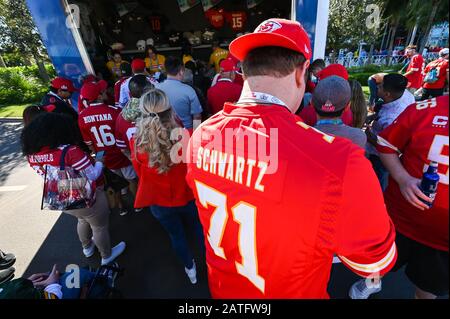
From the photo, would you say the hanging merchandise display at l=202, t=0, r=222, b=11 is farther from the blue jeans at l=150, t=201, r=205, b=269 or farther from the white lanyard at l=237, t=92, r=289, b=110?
the white lanyard at l=237, t=92, r=289, b=110

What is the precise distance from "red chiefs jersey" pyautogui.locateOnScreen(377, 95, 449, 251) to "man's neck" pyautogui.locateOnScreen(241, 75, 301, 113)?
66 centimetres

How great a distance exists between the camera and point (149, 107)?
6.46 feet

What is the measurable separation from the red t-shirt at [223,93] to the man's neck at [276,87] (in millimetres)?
2749

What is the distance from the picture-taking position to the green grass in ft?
32.7

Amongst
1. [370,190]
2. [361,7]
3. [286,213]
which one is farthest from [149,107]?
[361,7]

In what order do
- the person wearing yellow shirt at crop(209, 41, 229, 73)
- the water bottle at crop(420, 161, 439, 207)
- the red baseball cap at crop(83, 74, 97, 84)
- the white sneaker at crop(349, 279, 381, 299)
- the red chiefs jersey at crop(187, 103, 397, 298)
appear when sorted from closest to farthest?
the red chiefs jersey at crop(187, 103, 397, 298)
the water bottle at crop(420, 161, 439, 207)
the white sneaker at crop(349, 279, 381, 299)
the red baseball cap at crop(83, 74, 97, 84)
the person wearing yellow shirt at crop(209, 41, 229, 73)

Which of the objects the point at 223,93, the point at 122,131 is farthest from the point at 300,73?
the point at 223,93

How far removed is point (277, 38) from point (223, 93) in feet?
9.37

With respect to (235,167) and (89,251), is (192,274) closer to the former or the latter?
(89,251)

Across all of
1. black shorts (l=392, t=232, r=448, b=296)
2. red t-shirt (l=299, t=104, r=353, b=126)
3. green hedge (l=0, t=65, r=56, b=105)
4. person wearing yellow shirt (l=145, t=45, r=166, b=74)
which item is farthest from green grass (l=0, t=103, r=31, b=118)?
black shorts (l=392, t=232, r=448, b=296)

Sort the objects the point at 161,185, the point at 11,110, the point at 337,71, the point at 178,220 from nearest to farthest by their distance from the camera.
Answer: the point at 161,185 → the point at 178,220 → the point at 337,71 → the point at 11,110

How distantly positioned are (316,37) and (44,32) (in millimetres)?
5050

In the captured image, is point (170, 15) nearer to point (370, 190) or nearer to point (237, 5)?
point (237, 5)

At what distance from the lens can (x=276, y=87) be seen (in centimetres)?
101
